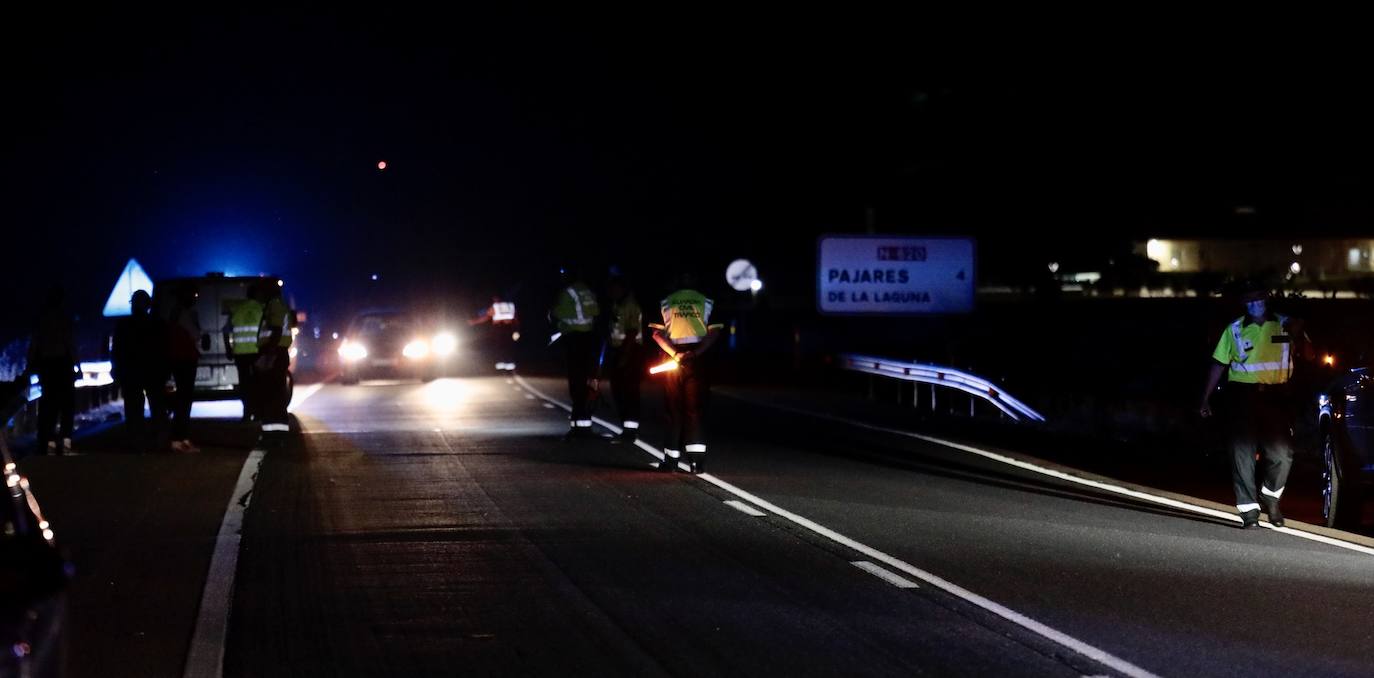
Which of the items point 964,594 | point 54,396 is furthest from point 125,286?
point 964,594

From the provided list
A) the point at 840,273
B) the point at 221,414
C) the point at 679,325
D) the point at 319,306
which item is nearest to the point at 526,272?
the point at 319,306

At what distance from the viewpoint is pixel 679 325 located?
17.0m

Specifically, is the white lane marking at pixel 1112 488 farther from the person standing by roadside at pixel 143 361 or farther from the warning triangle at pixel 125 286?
the warning triangle at pixel 125 286

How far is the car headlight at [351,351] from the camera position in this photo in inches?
1369

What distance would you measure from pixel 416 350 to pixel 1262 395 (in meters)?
24.2

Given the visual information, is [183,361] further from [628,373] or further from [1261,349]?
[1261,349]

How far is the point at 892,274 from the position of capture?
1384 inches

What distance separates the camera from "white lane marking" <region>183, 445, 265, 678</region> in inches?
317

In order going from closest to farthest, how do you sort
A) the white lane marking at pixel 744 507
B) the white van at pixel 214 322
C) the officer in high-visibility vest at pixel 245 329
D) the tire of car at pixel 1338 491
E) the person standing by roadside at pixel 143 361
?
the tire of car at pixel 1338 491
the white lane marking at pixel 744 507
the person standing by roadside at pixel 143 361
the officer in high-visibility vest at pixel 245 329
the white van at pixel 214 322

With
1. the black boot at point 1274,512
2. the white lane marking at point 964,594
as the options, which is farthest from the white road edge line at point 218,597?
the black boot at point 1274,512

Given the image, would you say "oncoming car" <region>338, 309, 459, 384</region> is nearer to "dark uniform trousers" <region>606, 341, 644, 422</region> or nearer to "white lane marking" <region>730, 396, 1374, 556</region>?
"white lane marking" <region>730, 396, 1374, 556</region>

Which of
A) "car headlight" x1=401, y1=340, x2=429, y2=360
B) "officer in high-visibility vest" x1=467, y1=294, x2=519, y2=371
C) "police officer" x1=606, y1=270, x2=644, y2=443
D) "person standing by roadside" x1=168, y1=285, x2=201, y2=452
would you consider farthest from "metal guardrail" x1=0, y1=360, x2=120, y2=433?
"officer in high-visibility vest" x1=467, y1=294, x2=519, y2=371

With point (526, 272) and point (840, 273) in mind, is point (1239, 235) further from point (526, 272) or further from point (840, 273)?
point (840, 273)

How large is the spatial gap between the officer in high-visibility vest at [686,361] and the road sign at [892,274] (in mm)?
17962
